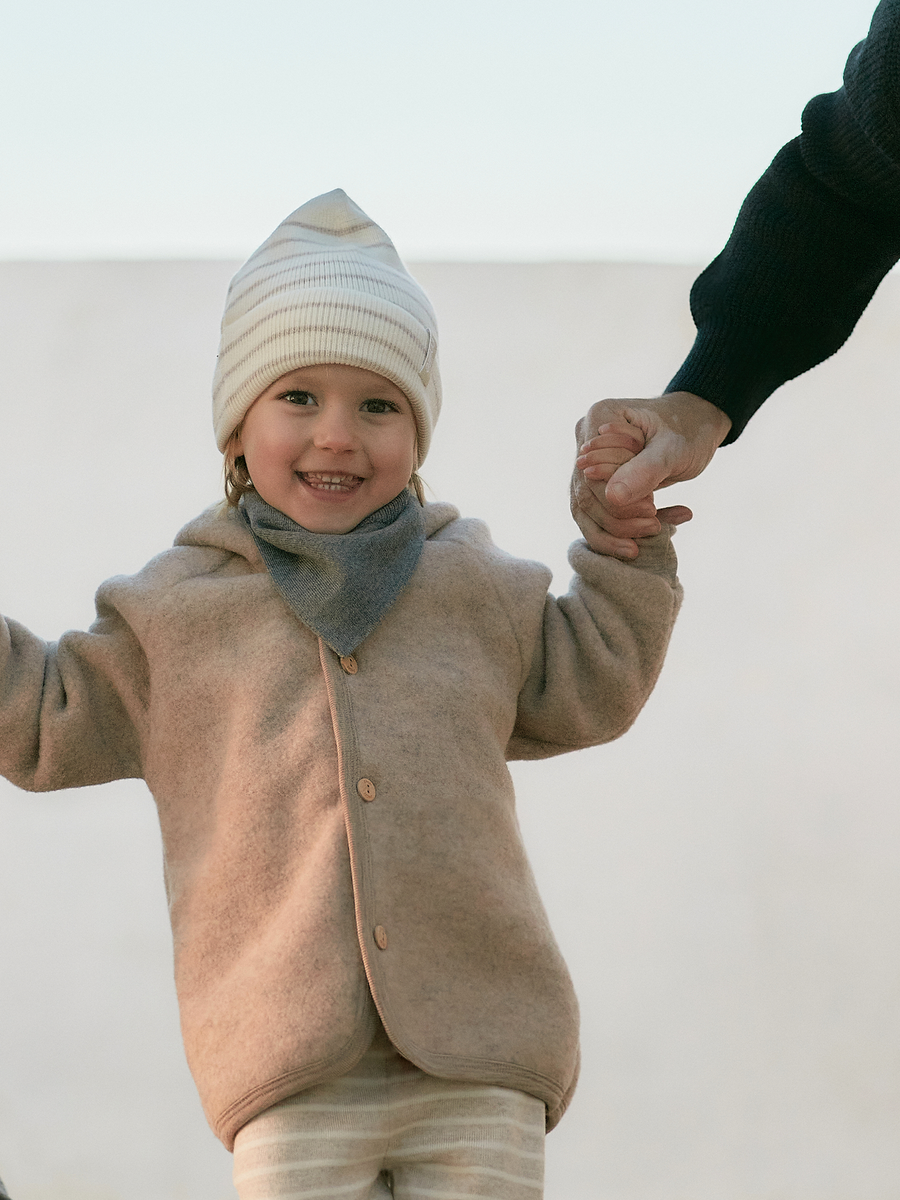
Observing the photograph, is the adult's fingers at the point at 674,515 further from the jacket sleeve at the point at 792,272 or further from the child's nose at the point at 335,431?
the child's nose at the point at 335,431

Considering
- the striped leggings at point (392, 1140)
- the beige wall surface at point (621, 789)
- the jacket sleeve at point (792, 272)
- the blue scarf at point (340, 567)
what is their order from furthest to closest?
the beige wall surface at point (621, 789), the jacket sleeve at point (792, 272), the blue scarf at point (340, 567), the striped leggings at point (392, 1140)

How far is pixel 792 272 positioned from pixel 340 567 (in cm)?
48

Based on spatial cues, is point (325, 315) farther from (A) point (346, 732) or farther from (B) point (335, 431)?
(A) point (346, 732)

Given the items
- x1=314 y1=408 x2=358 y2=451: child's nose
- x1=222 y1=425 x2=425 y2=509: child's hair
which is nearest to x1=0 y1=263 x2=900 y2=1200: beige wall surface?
x1=222 y1=425 x2=425 y2=509: child's hair

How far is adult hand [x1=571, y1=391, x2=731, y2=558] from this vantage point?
118cm

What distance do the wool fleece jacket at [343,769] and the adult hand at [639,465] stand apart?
0.08ft

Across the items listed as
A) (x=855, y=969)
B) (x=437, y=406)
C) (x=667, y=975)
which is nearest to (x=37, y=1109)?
(x=667, y=975)

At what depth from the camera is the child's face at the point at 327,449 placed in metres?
1.14

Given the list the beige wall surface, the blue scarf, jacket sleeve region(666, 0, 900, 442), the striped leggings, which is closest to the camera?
the striped leggings

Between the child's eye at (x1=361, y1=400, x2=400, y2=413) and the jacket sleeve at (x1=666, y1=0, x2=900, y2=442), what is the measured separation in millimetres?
265

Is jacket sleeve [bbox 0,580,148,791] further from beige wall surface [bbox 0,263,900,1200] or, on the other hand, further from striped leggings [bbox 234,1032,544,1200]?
beige wall surface [bbox 0,263,900,1200]

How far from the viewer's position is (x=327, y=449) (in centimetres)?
113

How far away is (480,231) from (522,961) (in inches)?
63.1

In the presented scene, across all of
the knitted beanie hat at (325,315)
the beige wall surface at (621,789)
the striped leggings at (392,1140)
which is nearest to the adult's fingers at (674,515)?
the knitted beanie hat at (325,315)
